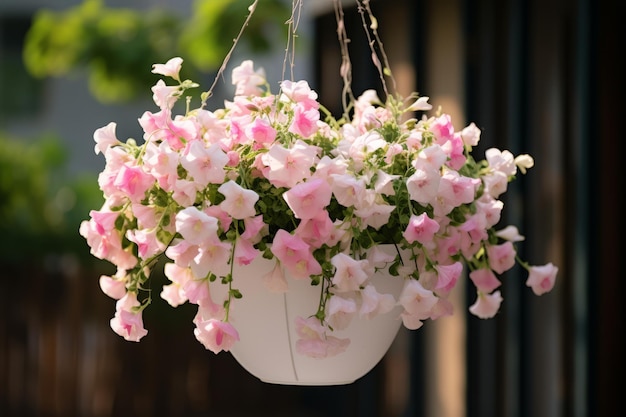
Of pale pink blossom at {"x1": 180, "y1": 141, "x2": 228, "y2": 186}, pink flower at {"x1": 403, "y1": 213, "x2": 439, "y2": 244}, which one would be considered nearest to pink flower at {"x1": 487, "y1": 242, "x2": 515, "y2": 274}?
pink flower at {"x1": 403, "y1": 213, "x2": 439, "y2": 244}

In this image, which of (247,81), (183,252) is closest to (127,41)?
(247,81)

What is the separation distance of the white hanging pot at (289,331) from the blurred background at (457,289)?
0.80 m

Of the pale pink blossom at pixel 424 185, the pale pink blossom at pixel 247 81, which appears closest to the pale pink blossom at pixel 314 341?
the pale pink blossom at pixel 424 185

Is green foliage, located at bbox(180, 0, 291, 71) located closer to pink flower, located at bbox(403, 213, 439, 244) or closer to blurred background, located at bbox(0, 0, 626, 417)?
blurred background, located at bbox(0, 0, 626, 417)

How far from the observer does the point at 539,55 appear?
12.9 feet

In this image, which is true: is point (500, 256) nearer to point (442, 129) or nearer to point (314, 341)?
point (442, 129)

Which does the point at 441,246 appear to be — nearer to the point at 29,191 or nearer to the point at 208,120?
the point at 208,120

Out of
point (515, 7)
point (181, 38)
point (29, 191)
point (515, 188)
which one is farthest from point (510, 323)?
point (29, 191)

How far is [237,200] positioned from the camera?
1421mm

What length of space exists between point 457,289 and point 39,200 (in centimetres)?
365

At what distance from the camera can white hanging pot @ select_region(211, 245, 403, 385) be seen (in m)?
1.55

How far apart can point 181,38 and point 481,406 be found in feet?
9.24

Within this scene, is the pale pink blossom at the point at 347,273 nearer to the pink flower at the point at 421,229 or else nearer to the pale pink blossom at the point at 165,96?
the pink flower at the point at 421,229

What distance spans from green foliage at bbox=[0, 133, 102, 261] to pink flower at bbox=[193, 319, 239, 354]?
5.42 m
